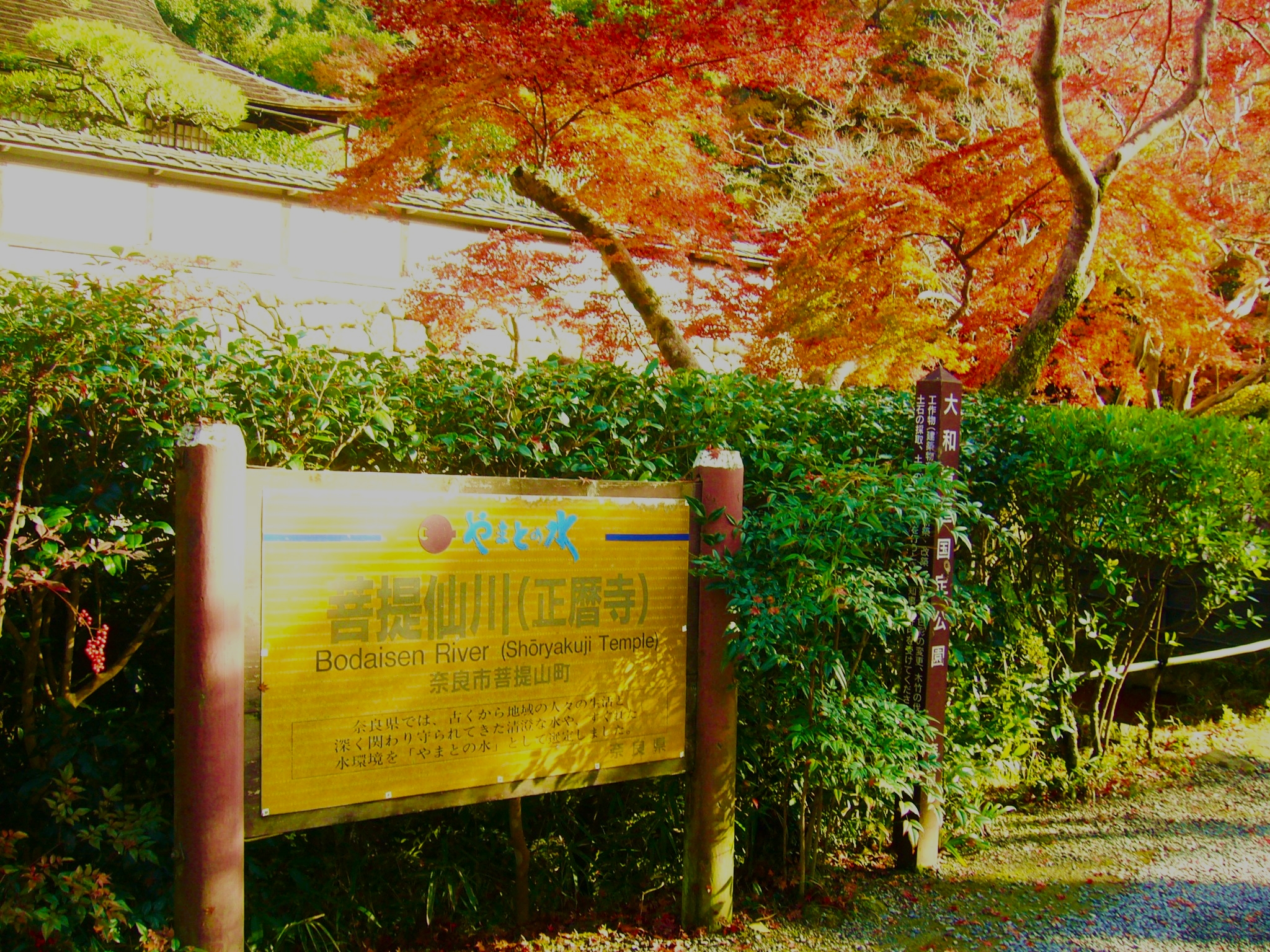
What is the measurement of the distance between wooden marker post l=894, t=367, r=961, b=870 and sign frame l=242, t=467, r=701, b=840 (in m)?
1.02

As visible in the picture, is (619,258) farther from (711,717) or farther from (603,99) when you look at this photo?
(711,717)

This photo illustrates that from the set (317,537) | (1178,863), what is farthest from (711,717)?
(1178,863)

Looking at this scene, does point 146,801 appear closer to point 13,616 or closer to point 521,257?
point 13,616

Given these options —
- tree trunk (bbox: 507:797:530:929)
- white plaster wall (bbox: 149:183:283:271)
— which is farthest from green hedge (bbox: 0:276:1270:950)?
white plaster wall (bbox: 149:183:283:271)

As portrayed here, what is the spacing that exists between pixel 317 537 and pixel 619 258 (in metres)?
5.71

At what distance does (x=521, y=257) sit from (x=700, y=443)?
6676 millimetres

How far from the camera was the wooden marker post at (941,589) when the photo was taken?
12.2 feet

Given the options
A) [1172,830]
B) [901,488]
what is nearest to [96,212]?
[901,488]

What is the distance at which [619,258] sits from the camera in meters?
7.89

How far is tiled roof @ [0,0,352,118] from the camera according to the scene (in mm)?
15797

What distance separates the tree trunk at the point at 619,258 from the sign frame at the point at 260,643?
15.8ft

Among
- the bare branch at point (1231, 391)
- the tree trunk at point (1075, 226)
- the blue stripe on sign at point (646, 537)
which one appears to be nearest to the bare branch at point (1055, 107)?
the tree trunk at point (1075, 226)

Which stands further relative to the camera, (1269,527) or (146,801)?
(1269,527)

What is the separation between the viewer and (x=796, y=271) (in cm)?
830
